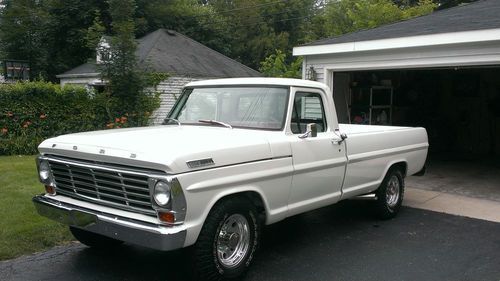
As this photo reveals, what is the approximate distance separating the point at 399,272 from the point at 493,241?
1912 mm

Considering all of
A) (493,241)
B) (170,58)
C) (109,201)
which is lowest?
(493,241)

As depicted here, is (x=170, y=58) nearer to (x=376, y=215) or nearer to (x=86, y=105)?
(x=86, y=105)

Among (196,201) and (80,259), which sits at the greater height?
(196,201)

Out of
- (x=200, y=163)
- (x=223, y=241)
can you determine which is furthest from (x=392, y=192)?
(x=200, y=163)

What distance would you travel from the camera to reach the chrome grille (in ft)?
13.3

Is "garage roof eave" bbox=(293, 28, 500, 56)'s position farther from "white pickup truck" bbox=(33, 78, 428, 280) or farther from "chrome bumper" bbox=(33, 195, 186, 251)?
"chrome bumper" bbox=(33, 195, 186, 251)

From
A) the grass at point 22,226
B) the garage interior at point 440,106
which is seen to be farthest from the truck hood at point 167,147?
the garage interior at point 440,106

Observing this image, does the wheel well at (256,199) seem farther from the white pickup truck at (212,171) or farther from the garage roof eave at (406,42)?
the garage roof eave at (406,42)

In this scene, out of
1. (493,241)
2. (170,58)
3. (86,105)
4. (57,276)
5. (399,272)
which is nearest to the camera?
(57,276)

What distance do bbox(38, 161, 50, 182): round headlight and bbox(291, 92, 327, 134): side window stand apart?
97.5 inches

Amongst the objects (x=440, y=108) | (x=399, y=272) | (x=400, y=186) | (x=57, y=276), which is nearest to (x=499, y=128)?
(x=440, y=108)

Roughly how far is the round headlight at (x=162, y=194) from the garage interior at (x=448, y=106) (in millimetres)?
10546

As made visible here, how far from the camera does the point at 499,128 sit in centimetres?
1456

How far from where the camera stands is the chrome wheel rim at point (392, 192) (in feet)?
22.8
